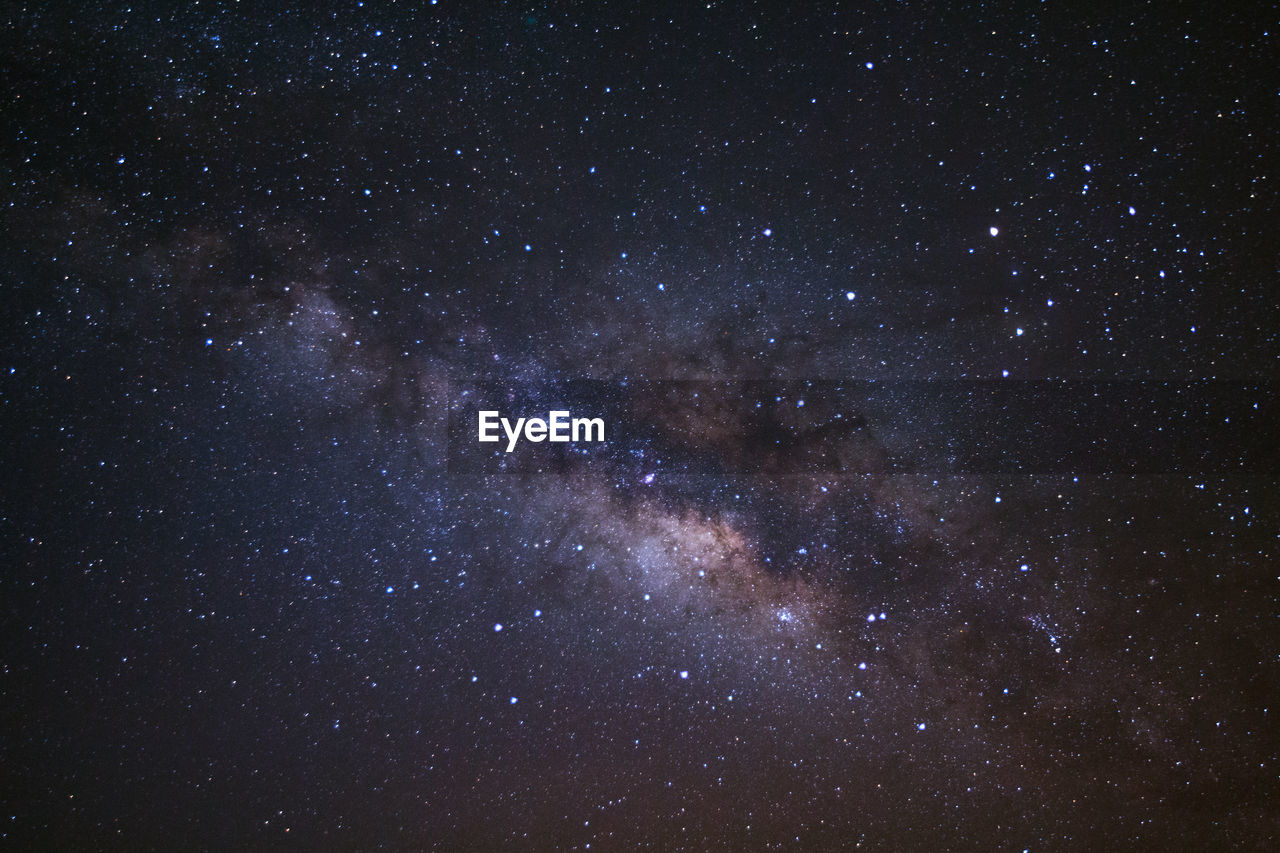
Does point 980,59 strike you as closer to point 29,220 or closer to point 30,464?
point 29,220

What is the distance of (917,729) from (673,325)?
1.65m

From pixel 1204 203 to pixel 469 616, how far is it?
2966 mm

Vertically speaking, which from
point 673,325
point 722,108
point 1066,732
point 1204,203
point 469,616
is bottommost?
point 1066,732

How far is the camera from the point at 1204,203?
6.59 feet

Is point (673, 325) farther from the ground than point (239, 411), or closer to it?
farther from the ground

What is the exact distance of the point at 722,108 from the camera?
2.01 meters

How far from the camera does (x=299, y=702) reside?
1971 mm

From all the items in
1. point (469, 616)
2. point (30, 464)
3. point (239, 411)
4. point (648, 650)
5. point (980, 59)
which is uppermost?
point (980, 59)

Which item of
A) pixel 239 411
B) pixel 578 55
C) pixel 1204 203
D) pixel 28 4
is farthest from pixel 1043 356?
pixel 28 4

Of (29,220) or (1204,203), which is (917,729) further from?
(29,220)

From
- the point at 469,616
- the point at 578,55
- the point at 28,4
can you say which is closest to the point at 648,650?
the point at 469,616

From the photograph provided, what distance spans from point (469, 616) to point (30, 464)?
5.17 ft

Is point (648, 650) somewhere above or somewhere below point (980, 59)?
below

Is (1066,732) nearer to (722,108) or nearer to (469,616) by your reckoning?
(469,616)
